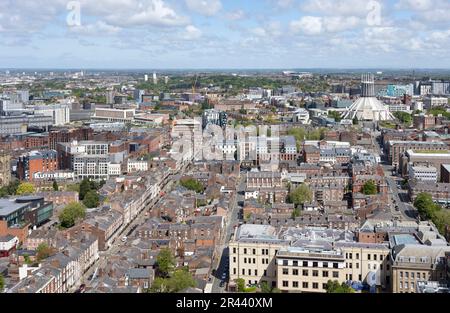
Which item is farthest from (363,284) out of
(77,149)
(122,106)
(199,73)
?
(199,73)

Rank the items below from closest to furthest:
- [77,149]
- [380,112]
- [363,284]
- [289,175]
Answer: [363,284]
[289,175]
[77,149]
[380,112]

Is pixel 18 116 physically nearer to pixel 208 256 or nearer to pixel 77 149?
pixel 77 149

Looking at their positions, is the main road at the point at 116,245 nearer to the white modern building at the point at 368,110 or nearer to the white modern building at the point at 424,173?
the white modern building at the point at 424,173

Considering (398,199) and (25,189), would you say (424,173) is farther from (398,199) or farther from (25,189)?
(25,189)

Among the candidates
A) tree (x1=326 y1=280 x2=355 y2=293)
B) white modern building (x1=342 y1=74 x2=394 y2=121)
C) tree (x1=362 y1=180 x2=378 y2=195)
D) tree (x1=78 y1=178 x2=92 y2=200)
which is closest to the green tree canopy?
tree (x1=78 y1=178 x2=92 y2=200)

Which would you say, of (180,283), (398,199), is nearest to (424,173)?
(398,199)

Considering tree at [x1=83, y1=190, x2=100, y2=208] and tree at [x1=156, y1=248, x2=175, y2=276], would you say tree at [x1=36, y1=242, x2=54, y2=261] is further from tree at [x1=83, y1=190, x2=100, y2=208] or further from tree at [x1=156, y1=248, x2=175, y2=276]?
tree at [x1=83, y1=190, x2=100, y2=208]
